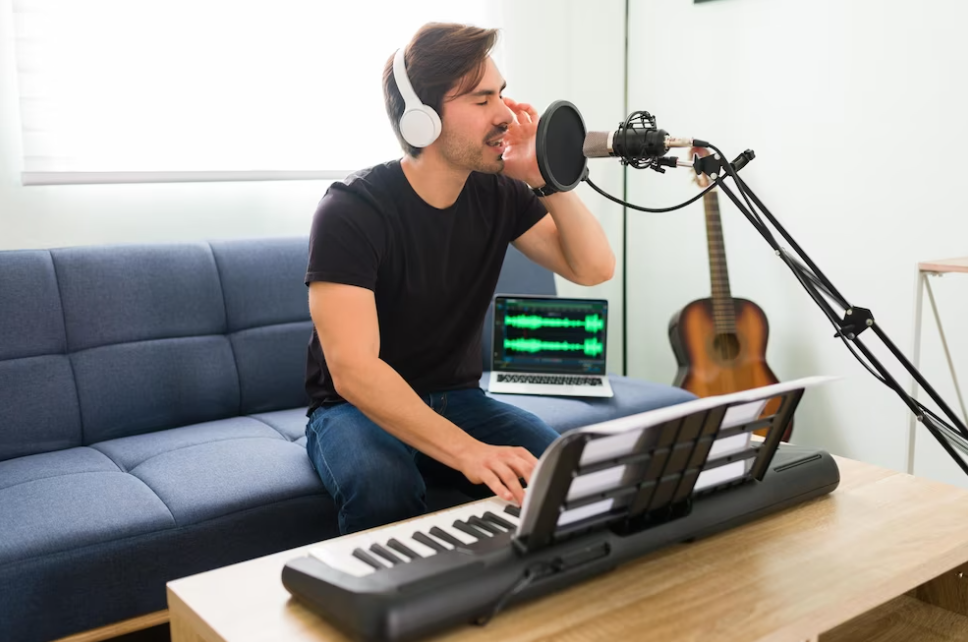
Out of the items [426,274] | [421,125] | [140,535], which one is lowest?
[140,535]

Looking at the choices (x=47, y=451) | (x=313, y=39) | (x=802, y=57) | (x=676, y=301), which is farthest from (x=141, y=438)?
(x=802, y=57)

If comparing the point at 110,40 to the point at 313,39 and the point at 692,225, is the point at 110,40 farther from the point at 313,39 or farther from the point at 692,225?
the point at 692,225

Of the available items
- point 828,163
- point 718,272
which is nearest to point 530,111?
point 718,272

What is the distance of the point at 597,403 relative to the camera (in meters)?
2.49

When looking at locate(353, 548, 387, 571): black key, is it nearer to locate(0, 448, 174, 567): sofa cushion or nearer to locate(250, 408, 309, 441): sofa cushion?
locate(0, 448, 174, 567): sofa cushion

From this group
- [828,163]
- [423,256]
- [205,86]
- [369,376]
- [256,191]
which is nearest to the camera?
[369,376]

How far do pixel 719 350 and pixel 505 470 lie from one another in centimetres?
178

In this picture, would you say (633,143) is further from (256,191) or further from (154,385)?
(256,191)

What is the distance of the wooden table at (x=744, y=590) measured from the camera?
1.07 meters

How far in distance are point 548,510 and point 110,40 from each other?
6.53 ft

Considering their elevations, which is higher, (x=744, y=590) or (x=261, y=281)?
(x=261, y=281)

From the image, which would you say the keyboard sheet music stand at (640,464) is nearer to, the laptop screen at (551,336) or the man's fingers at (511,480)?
the man's fingers at (511,480)

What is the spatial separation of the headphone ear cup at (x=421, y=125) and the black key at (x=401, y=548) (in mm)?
890

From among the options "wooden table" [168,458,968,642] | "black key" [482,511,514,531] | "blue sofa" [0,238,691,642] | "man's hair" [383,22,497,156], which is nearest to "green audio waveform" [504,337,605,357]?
"blue sofa" [0,238,691,642]
